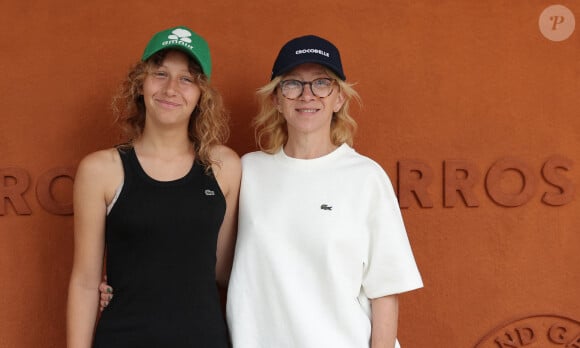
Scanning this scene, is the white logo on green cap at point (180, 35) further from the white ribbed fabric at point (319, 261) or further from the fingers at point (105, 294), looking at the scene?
the fingers at point (105, 294)

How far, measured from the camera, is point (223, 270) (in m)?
2.36

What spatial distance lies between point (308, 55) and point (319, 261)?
28.3 inches

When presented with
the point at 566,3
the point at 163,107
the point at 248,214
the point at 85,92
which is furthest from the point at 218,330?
the point at 566,3

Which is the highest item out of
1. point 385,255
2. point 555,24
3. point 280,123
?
point 555,24

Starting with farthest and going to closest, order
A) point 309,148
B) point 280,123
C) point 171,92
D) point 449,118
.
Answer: point 449,118 → point 280,123 → point 309,148 → point 171,92

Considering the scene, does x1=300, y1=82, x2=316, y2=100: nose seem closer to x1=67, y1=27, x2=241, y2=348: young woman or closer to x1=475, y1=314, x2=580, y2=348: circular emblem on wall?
x1=67, y1=27, x2=241, y2=348: young woman

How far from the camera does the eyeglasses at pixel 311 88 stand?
214 cm

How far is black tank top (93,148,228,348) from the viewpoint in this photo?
193 centimetres

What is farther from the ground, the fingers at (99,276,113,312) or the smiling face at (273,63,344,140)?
the smiling face at (273,63,344,140)

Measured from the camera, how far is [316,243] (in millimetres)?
2047

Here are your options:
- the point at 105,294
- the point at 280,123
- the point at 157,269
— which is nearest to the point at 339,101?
the point at 280,123

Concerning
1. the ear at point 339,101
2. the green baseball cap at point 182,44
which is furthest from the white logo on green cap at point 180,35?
the ear at point 339,101

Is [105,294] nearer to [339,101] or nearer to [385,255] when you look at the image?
[385,255]

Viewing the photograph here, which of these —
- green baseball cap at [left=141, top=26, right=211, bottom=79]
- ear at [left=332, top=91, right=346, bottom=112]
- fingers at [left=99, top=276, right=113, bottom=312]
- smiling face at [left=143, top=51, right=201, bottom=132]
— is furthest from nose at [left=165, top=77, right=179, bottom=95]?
fingers at [left=99, top=276, right=113, bottom=312]
